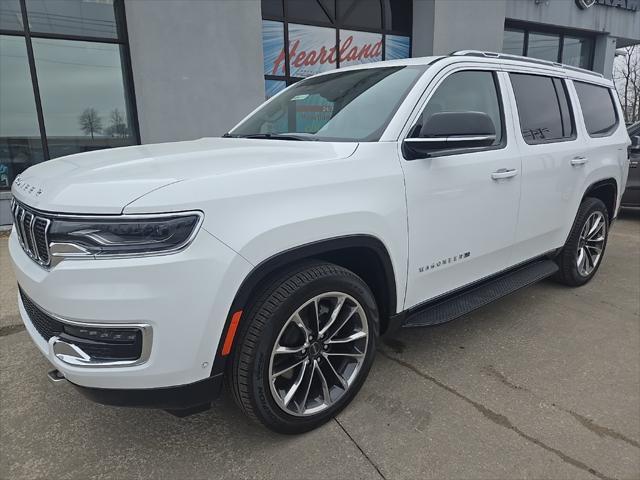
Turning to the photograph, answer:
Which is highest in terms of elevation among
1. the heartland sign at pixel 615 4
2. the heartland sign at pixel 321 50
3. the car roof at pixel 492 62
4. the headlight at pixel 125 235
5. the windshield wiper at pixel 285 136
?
the heartland sign at pixel 615 4

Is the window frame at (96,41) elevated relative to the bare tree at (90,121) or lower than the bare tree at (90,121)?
elevated

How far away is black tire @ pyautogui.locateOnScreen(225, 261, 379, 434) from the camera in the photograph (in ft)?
6.65

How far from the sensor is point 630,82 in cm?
3019

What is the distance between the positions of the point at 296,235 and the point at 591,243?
369 centimetres

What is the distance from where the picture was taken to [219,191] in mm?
1878

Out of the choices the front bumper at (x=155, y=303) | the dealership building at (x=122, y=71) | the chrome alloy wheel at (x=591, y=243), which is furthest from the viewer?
the dealership building at (x=122, y=71)

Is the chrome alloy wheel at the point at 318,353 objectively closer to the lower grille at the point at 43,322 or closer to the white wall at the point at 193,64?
the lower grille at the point at 43,322

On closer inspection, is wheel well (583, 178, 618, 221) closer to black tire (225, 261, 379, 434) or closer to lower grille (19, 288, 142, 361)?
black tire (225, 261, 379, 434)

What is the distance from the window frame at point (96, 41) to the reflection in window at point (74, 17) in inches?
2.3

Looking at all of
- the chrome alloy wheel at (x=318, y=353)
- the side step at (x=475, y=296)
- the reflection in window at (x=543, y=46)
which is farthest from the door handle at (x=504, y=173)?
the reflection in window at (x=543, y=46)

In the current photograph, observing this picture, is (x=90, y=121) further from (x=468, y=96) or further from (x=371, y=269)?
(x=371, y=269)

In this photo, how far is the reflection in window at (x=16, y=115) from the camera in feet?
23.6

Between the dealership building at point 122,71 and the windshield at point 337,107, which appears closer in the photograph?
the windshield at point 337,107

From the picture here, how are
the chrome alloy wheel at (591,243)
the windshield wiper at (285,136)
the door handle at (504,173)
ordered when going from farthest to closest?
the chrome alloy wheel at (591,243), the door handle at (504,173), the windshield wiper at (285,136)
